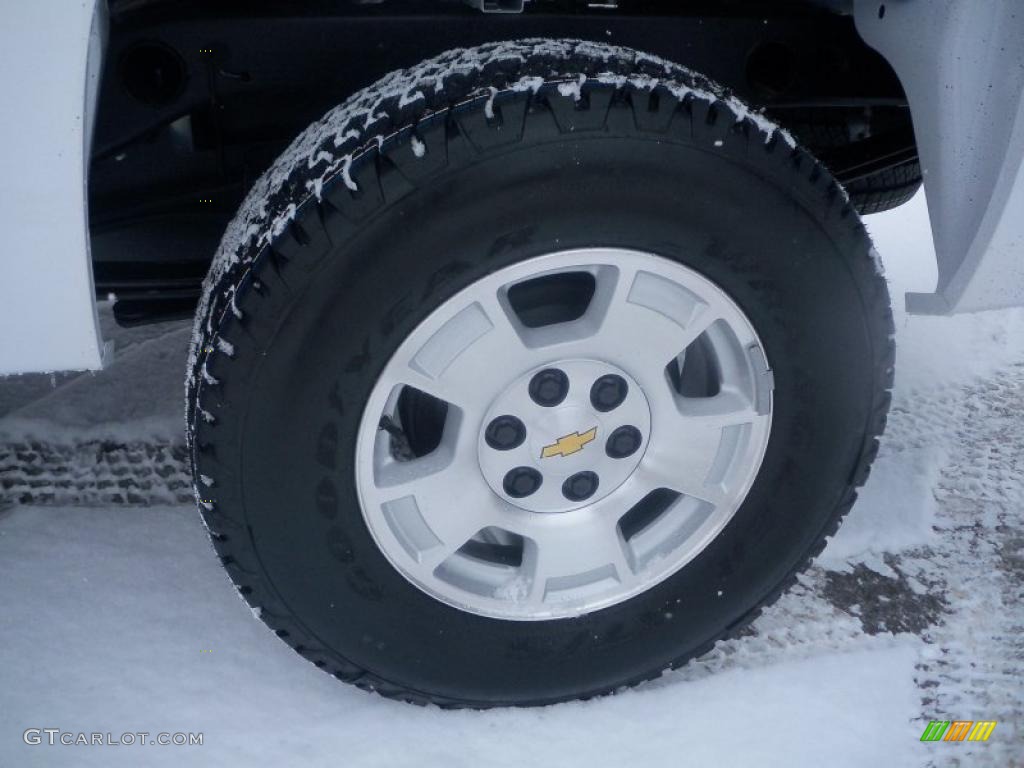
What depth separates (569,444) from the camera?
4.62 ft

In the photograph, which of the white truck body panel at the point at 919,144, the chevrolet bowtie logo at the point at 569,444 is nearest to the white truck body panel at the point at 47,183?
the white truck body panel at the point at 919,144

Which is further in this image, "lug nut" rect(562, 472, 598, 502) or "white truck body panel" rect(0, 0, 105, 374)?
"lug nut" rect(562, 472, 598, 502)

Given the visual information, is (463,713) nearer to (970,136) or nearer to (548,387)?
(548,387)

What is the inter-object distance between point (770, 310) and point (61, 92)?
105 centimetres

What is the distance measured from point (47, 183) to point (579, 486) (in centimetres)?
91

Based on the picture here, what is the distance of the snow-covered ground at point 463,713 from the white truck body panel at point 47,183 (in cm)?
71

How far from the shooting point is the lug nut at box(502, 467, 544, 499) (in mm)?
1407

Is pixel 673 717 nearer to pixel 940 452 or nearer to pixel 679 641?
pixel 679 641

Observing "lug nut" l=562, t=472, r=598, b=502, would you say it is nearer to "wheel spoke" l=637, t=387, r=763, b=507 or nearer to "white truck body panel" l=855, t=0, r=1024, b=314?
"wheel spoke" l=637, t=387, r=763, b=507

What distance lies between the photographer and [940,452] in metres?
2.28

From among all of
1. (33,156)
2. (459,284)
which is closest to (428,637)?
(459,284)

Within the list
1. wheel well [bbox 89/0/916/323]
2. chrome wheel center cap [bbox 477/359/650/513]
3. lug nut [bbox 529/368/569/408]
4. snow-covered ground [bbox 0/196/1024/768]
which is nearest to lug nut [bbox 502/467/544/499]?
chrome wheel center cap [bbox 477/359/650/513]

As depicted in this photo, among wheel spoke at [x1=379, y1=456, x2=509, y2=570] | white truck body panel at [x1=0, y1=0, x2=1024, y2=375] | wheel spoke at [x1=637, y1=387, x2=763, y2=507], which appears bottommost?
wheel spoke at [x1=379, y1=456, x2=509, y2=570]

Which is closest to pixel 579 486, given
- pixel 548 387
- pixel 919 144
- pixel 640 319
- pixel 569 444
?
pixel 569 444
